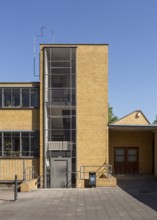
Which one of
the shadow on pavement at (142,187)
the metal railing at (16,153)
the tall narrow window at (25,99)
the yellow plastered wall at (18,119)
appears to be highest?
the tall narrow window at (25,99)

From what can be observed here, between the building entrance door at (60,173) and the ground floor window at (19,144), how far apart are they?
1583mm

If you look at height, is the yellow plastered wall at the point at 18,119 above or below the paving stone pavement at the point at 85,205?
above

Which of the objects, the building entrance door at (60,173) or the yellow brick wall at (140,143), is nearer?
the building entrance door at (60,173)

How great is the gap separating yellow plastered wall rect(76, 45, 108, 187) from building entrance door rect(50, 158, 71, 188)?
843mm

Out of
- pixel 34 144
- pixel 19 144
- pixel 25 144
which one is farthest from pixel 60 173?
pixel 19 144

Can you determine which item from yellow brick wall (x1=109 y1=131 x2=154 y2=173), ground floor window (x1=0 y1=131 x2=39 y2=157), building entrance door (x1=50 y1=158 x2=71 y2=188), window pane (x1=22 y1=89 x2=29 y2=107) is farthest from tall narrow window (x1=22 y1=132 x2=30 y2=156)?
yellow brick wall (x1=109 y1=131 x2=154 y2=173)

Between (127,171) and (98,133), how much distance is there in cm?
691

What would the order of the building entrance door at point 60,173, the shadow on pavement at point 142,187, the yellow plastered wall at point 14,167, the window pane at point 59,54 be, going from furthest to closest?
the window pane at point 59,54
the yellow plastered wall at point 14,167
the building entrance door at point 60,173
the shadow on pavement at point 142,187

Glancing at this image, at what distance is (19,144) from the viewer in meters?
24.7

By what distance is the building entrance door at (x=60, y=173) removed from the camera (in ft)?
79.6

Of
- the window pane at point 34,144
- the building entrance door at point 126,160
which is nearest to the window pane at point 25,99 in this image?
the window pane at point 34,144

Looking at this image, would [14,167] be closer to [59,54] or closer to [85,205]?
[59,54]

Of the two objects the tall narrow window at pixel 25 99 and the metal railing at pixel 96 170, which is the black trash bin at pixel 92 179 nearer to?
the metal railing at pixel 96 170

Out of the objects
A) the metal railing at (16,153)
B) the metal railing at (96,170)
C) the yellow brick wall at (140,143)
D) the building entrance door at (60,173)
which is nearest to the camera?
the metal railing at (96,170)
